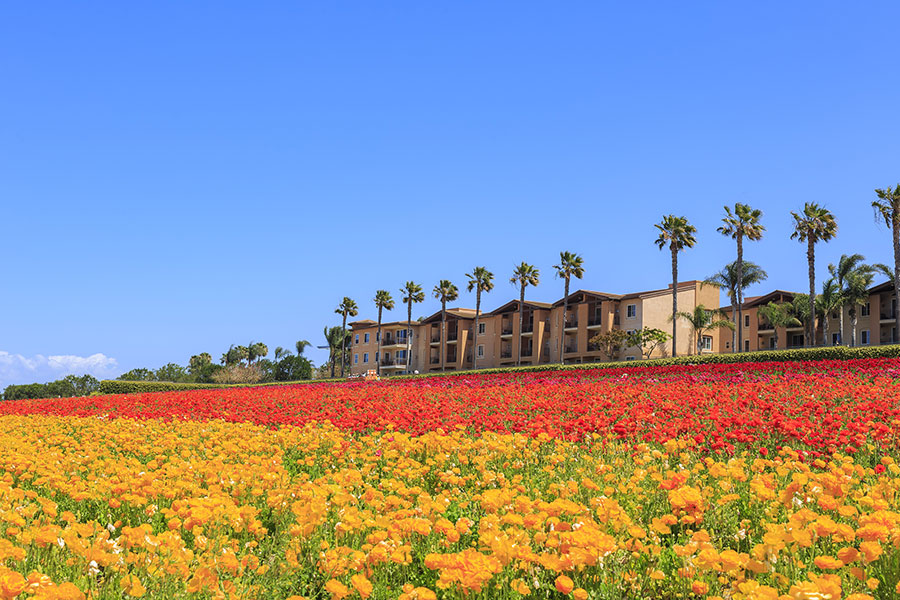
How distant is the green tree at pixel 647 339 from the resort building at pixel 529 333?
2.61ft

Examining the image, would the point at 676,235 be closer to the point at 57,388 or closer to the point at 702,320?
the point at 702,320

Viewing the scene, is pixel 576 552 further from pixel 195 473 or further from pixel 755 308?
pixel 755 308

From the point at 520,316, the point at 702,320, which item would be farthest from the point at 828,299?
the point at 520,316

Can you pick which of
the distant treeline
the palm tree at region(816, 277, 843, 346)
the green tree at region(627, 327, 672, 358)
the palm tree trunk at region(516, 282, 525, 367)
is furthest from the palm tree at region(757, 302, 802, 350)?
the distant treeline

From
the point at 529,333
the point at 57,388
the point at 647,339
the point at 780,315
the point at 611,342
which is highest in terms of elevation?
the point at 780,315

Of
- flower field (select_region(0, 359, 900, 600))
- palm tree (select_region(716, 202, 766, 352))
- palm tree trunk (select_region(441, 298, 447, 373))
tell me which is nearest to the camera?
flower field (select_region(0, 359, 900, 600))

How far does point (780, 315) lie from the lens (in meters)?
55.9

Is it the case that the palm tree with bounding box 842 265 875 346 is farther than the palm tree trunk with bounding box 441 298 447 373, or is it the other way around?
the palm tree trunk with bounding box 441 298 447 373

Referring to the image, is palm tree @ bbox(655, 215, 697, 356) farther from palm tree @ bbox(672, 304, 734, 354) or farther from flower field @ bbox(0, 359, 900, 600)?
flower field @ bbox(0, 359, 900, 600)

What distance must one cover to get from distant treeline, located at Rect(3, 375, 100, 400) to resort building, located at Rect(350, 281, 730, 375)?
1092 inches

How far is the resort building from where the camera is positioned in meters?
61.0

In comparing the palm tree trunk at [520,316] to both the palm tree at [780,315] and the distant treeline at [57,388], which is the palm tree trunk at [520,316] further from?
the distant treeline at [57,388]

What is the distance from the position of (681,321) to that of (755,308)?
30.5 feet

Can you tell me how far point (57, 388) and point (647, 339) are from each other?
4625cm
